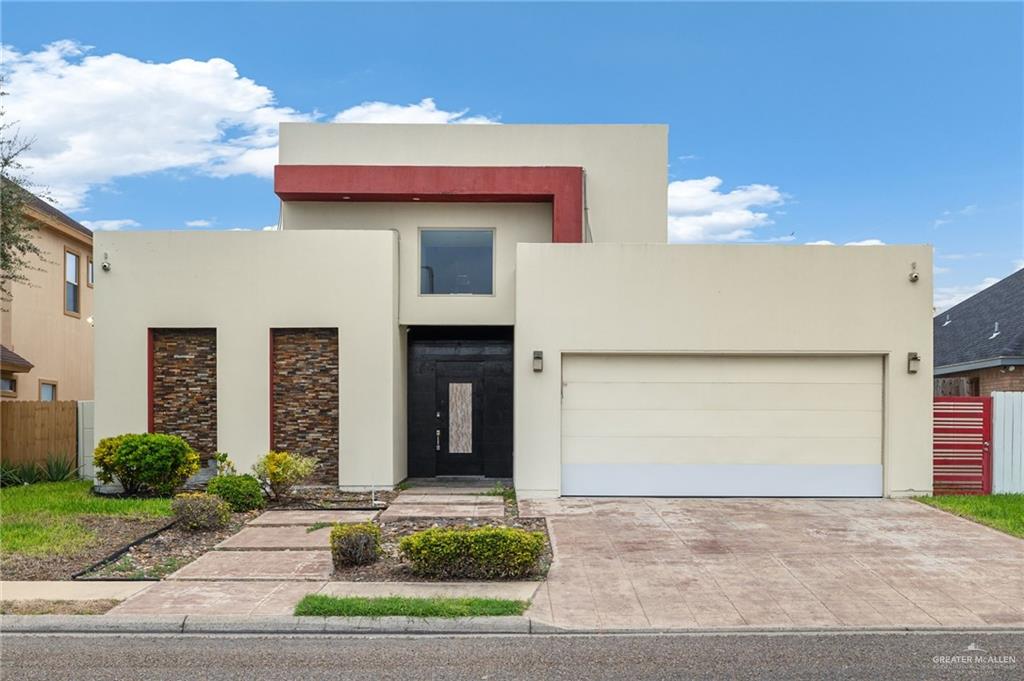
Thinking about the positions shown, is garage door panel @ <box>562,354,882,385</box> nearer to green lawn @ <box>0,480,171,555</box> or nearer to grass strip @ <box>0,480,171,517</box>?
grass strip @ <box>0,480,171,517</box>

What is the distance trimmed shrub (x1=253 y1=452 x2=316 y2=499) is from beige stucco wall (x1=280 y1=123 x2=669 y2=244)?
258 inches

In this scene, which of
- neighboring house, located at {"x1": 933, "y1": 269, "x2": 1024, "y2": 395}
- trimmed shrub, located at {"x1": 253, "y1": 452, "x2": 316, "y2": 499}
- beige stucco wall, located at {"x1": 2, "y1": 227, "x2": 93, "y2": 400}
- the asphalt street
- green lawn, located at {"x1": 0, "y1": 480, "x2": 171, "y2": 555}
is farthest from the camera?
beige stucco wall, located at {"x1": 2, "y1": 227, "x2": 93, "y2": 400}

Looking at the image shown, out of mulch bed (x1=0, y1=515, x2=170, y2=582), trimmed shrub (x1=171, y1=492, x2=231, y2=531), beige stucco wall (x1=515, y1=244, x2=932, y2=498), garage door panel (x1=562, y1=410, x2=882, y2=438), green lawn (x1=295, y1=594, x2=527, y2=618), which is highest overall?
beige stucco wall (x1=515, y1=244, x2=932, y2=498)

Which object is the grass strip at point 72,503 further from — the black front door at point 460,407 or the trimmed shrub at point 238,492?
the black front door at point 460,407

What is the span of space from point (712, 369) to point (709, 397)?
0.48 metres

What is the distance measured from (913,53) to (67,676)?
15.9 meters

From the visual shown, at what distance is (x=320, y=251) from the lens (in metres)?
14.9

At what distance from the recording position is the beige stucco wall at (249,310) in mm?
14836

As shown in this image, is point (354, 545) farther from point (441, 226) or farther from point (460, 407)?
point (441, 226)

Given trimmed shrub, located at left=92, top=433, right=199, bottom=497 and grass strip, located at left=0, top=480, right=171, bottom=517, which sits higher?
trimmed shrub, located at left=92, top=433, right=199, bottom=497

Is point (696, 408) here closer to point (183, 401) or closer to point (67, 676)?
point (183, 401)

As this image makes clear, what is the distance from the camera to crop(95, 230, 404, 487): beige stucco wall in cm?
1484

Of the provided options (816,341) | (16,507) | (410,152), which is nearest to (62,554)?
(16,507)

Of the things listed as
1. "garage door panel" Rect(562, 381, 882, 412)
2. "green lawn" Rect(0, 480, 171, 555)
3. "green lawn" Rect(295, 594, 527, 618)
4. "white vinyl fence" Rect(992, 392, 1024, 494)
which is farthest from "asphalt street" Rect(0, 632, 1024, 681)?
"white vinyl fence" Rect(992, 392, 1024, 494)
